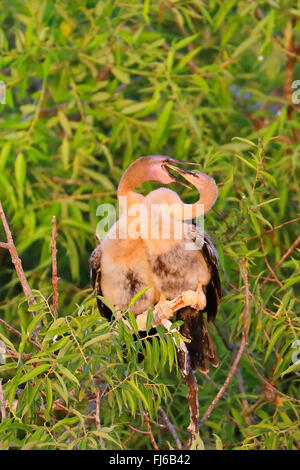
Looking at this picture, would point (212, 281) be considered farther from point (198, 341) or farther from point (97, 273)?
point (97, 273)

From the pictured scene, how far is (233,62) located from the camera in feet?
9.53

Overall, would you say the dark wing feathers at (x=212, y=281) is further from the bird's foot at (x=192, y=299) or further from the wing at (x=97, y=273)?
the wing at (x=97, y=273)

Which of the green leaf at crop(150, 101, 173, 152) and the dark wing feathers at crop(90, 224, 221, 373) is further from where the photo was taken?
the green leaf at crop(150, 101, 173, 152)

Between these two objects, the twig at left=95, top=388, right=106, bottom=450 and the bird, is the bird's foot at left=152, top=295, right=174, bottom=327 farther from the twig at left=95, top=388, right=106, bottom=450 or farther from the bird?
the twig at left=95, top=388, right=106, bottom=450

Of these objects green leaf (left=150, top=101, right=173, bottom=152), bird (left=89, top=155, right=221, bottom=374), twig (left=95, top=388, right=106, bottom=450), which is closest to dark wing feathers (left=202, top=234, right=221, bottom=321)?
bird (left=89, top=155, right=221, bottom=374)

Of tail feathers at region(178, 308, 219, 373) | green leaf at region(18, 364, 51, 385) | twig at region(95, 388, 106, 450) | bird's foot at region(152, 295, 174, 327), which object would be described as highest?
green leaf at region(18, 364, 51, 385)

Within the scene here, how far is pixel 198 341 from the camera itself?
174 cm

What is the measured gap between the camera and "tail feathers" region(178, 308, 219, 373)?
5.64 feet

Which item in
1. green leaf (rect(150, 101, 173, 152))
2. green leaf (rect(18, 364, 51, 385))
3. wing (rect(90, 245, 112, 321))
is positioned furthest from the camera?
green leaf (rect(150, 101, 173, 152))

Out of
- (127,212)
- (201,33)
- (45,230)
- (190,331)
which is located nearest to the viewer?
(127,212)

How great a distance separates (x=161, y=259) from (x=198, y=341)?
0.68ft

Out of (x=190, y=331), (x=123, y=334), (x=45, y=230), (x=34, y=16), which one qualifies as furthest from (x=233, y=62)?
(x=123, y=334)
